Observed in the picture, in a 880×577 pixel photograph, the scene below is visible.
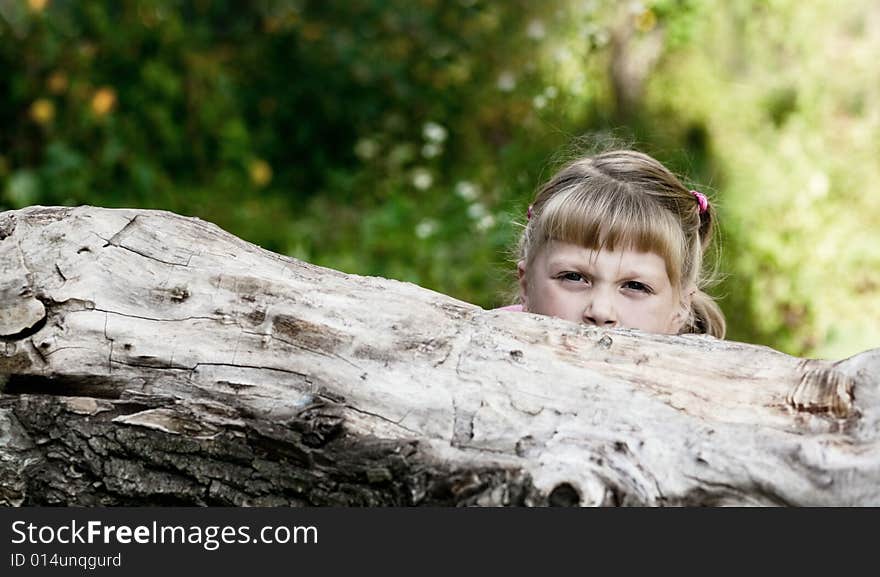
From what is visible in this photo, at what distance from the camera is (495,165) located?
5.58 metres

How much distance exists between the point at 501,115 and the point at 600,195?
3.54 m

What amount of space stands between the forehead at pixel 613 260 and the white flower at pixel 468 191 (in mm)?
2277

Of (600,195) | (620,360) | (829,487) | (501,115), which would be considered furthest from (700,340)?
(501,115)

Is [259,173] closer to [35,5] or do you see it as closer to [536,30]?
[35,5]

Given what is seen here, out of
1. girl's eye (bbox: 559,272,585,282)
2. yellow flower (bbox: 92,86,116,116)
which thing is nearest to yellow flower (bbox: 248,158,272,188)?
yellow flower (bbox: 92,86,116,116)

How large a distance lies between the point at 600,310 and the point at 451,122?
12.4 feet

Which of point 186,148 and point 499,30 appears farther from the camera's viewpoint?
point 499,30

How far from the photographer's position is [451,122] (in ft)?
20.0

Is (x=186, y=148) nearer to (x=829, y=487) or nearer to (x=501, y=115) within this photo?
(x=501, y=115)

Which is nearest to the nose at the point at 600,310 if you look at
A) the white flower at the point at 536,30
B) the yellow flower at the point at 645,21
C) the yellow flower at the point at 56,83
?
the yellow flower at the point at 645,21

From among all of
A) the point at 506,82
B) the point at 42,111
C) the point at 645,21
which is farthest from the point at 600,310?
the point at 42,111

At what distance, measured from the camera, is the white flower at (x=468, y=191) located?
15.9 ft

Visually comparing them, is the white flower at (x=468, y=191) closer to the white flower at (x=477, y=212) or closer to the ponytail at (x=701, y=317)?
the white flower at (x=477, y=212)

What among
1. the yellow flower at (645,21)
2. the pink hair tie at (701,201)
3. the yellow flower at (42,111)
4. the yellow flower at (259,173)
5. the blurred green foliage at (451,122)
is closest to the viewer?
the pink hair tie at (701,201)
